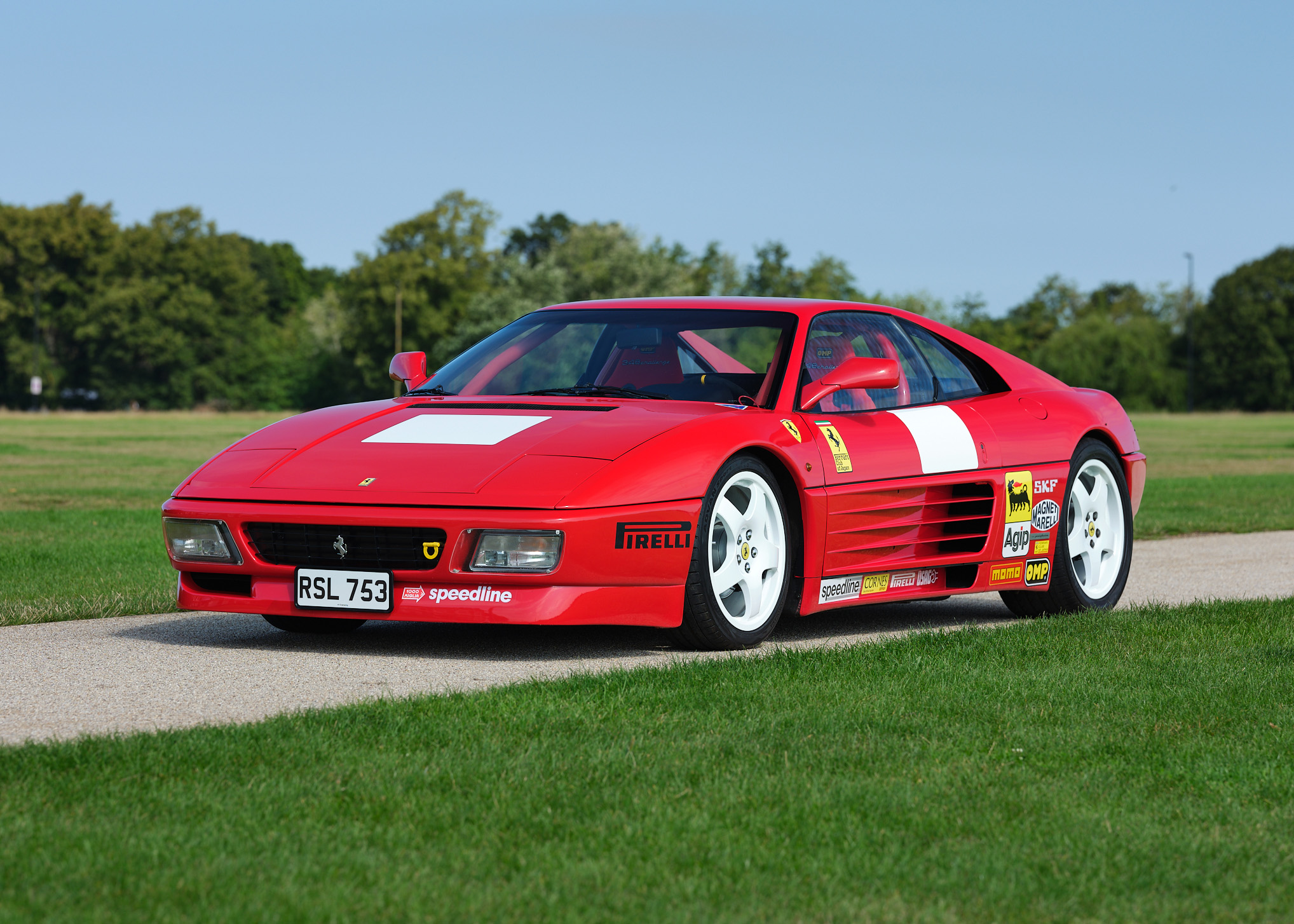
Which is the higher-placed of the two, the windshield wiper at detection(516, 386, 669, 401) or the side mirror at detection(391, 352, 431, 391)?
the side mirror at detection(391, 352, 431, 391)

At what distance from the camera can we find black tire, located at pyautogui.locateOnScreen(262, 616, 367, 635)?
22.1 feet

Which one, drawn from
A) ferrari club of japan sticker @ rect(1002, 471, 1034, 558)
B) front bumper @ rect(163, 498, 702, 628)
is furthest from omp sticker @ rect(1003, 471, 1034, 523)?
front bumper @ rect(163, 498, 702, 628)

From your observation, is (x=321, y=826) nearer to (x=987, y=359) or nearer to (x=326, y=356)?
(x=987, y=359)

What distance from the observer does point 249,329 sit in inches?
3693

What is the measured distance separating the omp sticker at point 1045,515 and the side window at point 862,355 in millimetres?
697

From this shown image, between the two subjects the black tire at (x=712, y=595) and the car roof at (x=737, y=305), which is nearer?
the black tire at (x=712, y=595)

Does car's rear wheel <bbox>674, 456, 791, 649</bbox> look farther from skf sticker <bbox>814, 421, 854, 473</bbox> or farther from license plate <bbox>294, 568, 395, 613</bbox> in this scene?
license plate <bbox>294, 568, 395, 613</bbox>

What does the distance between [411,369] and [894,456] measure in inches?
88.6

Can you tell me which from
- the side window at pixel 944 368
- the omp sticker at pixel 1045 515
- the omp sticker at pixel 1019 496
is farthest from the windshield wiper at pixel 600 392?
the omp sticker at pixel 1045 515

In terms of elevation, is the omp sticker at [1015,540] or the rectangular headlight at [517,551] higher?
the rectangular headlight at [517,551]

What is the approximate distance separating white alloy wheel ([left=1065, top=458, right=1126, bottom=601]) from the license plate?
3367 millimetres

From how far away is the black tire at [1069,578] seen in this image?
24.7ft

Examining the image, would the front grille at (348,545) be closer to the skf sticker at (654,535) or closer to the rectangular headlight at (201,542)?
the rectangular headlight at (201,542)

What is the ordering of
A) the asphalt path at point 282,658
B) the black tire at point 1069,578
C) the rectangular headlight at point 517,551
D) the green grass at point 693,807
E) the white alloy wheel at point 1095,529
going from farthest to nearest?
1. the white alloy wheel at point 1095,529
2. the black tire at point 1069,578
3. the rectangular headlight at point 517,551
4. the asphalt path at point 282,658
5. the green grass at point 693,807
